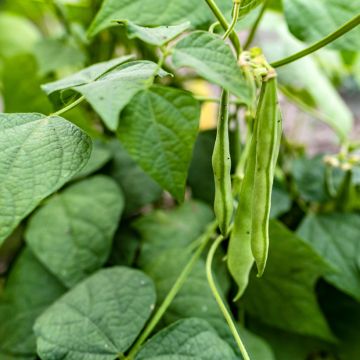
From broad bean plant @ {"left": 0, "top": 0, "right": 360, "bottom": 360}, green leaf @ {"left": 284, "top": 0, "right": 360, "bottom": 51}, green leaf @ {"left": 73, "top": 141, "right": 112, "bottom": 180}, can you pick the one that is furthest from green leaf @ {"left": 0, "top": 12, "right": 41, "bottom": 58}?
green leaf @ {"left": 284, "top": 0, "right": 360, "bottom": 51}

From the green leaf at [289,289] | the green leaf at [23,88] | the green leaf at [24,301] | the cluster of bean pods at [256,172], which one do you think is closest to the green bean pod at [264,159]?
the cluster of bean pods at [256,172]

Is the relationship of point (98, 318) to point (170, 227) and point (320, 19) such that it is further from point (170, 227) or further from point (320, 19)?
point (320, 19)

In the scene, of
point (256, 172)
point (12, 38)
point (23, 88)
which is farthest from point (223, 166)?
point (12, 38)

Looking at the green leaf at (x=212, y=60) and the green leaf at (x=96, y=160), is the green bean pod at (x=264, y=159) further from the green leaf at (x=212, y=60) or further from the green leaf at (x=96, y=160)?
the green leaf at (x=96, y=160)

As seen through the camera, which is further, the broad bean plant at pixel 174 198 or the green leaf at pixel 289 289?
the green leaf at pixel 289 289

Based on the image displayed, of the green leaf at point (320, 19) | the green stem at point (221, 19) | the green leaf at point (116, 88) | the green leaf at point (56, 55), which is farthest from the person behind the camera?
the green leaf at point (56, 55)

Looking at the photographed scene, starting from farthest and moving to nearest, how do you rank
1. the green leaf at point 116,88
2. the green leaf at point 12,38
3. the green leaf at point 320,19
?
the green leaf at point 12,38 → the green leaf at point 320,19 → the green leaf at point 116,88
